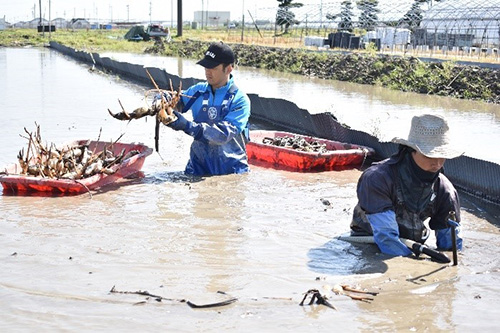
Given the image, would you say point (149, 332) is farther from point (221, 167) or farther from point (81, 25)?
point (81, 25)

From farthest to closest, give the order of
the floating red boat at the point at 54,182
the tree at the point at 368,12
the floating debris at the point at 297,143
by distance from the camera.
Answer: the tree at the point at 368,12 → the floating debris at the point at 297,143 → the floating red boat at the point at 54,182

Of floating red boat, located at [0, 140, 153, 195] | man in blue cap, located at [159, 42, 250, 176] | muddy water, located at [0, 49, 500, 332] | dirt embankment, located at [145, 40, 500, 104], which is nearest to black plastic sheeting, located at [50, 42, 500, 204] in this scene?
muddy water, located at [0, 49, 500, 332]

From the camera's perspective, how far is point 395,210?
5.70 metres

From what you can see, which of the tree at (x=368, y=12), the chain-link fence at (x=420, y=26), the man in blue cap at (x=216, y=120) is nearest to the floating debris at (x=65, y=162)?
the man in blue cap at (x=216, y=120)

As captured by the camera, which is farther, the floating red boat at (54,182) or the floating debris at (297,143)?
the floating debris at (297,143)

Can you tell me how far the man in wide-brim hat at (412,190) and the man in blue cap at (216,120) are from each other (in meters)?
2.82

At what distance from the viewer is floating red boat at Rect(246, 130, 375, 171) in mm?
9945

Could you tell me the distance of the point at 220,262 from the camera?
19.6 feet

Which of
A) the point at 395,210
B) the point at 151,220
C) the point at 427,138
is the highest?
the point at 427,138

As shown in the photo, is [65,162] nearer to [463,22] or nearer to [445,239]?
[445,239]

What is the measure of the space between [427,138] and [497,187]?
10.9 ft

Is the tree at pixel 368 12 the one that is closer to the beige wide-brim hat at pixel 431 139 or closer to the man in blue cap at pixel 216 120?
the man in blue cap at pixel 216 120

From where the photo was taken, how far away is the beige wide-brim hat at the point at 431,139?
17.1 feet

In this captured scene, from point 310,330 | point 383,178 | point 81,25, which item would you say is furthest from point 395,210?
point 81,25
